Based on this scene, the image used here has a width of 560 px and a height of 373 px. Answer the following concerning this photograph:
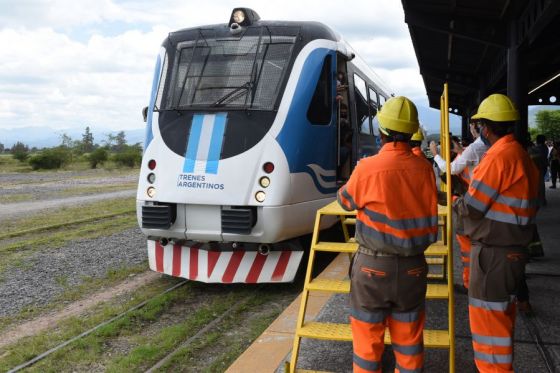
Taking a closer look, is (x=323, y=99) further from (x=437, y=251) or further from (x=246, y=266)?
(x=437, y=251)

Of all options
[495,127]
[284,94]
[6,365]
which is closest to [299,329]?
[495,127]

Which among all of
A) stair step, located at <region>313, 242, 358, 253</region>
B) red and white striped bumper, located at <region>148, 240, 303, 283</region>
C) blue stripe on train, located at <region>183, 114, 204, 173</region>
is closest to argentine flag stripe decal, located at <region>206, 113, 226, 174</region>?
blue stripe on train, located at <region>183, 114, 204, 173</region>

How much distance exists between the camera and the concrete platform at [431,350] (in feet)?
13.7

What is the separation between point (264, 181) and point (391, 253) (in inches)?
126

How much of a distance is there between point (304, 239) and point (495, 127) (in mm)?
3838

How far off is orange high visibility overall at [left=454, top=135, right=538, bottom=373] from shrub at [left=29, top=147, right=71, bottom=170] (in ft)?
118

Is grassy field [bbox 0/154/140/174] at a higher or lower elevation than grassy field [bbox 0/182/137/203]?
higher

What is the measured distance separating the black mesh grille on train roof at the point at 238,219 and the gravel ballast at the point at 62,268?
92.4 inches

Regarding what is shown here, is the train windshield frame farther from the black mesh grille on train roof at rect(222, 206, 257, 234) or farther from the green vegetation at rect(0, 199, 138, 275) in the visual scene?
the green vegetation at rect(0, 199, 138, 275)

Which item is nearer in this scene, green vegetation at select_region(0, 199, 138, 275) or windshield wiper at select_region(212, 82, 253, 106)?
windshield wiper at select_region(212, 82, 253, 106)

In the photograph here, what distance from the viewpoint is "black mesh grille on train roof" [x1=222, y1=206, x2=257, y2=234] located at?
20.5 feet

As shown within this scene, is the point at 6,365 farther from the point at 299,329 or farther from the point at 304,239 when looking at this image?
the point at 304,239

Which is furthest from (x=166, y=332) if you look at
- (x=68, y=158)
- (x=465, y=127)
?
(x=68, y=158)

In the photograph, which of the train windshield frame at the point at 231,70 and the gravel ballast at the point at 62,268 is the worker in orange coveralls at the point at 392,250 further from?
the gravel ballast at the point at 62,268
